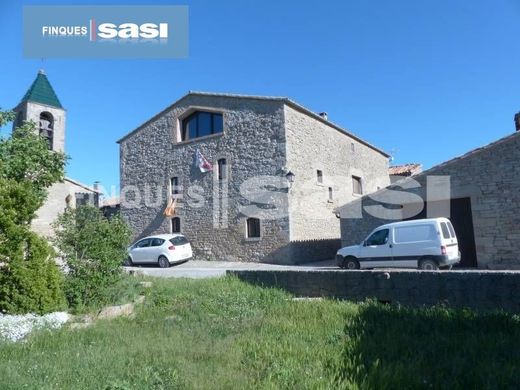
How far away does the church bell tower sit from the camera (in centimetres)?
2086

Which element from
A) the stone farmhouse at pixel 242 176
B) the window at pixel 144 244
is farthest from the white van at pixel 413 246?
the window at pixel 144 244

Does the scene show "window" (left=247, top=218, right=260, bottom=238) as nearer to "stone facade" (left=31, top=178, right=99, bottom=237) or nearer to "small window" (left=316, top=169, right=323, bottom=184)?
"small window" (left=316, top=169, right=323, bottom=184)

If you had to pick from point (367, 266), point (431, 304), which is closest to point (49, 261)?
point (431, 304)

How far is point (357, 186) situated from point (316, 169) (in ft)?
16.6

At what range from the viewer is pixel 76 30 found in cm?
1127

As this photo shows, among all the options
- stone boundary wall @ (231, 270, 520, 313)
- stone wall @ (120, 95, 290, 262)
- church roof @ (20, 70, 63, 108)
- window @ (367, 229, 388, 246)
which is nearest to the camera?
stone boundary wall @ (231, 270, 520, 313)

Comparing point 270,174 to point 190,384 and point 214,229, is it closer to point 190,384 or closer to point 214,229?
point 214,229

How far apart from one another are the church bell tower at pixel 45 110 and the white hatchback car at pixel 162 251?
8.44 metres

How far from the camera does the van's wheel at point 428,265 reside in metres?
10.8

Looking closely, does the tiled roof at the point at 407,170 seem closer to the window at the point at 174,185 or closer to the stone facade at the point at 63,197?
the window at the point at 174,185

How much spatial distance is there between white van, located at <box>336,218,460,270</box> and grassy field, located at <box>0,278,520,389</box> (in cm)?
567

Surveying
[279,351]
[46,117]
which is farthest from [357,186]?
[279,351]

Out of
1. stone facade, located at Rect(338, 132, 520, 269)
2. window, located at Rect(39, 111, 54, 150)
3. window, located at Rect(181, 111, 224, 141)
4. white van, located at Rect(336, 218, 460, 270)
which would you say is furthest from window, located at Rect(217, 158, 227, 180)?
window, located at Rect(39, 111, 54, 150)

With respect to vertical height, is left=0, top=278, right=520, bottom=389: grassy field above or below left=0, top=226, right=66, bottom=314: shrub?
below
